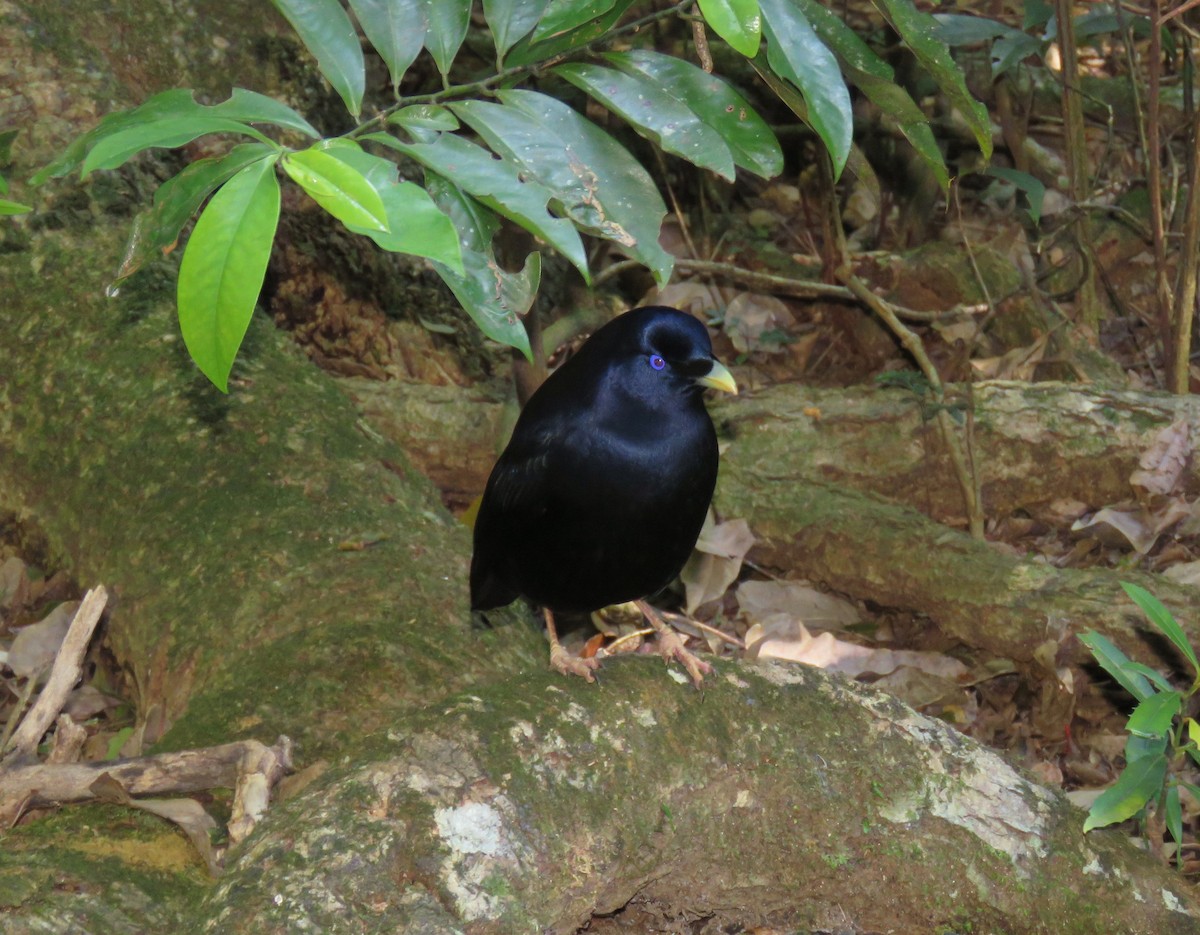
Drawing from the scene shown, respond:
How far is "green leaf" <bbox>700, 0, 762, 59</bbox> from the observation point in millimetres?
1614

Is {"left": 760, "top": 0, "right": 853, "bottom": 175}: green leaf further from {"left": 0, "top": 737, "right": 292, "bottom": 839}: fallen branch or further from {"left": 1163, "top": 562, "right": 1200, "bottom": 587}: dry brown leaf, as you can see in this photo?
{"left": 1163, "top": 562, "right": 1200, "bottom": 587}: dry brown leaf

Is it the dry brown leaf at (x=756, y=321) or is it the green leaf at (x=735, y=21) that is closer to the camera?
the green leaf at (x=735, y=21)

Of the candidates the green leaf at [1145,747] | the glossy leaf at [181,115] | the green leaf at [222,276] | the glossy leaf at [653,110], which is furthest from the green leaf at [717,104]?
the green leaf at [1145,747]

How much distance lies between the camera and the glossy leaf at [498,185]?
1.63 meters

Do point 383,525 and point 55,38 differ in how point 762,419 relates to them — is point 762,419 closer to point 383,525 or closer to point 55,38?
point 383,525

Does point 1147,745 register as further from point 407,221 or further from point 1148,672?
point 407,221

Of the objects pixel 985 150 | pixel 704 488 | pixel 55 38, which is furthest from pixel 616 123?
pixel 985 150

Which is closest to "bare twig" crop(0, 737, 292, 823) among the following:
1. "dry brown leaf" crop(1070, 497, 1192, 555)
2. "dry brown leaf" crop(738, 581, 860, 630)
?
"dry brown leaf" crop(738, 581, 860, 630)

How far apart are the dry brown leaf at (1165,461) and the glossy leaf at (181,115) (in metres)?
3.58

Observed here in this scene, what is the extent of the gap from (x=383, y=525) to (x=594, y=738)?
145 cm

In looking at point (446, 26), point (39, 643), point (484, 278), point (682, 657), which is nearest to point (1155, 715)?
point (682, 657)

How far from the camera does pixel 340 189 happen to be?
1.35 metres

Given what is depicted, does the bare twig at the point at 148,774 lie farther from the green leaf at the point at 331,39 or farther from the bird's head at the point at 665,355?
the green leaf at the point at 331,39

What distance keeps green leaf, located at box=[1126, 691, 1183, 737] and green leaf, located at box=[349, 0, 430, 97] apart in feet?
6.34
